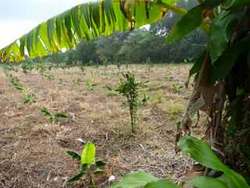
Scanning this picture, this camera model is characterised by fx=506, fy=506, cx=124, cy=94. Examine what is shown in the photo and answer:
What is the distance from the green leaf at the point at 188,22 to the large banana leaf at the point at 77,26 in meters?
0.62

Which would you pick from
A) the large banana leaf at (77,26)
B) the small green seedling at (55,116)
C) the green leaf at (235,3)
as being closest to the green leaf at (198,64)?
the green leaf at (235,3)

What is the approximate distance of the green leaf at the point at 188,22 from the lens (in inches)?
79.2

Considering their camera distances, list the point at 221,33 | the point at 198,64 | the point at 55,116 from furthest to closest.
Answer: the point at 55,116 < the point at 198,64 < the point at 221,33

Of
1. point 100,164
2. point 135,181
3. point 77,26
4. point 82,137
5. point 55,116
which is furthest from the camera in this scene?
point 55,116

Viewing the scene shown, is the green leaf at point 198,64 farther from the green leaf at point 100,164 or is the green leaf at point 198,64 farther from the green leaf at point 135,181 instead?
the green leaf at point 100,164

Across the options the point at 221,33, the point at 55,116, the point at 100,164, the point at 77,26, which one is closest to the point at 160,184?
the point at 221,33

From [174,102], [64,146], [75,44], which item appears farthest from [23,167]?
[174,102]

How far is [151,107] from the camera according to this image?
6.24 m

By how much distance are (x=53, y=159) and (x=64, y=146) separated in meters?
0.43

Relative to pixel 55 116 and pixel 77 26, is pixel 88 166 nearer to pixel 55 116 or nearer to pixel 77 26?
pixel 77 26

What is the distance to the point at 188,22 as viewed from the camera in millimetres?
2041

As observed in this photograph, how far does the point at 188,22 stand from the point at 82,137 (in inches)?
112

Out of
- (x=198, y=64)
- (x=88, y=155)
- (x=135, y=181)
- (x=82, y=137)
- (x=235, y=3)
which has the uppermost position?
(x=235, y=3)

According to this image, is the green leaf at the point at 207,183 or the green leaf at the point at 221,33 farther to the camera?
the green leaf at the point at 221,33
